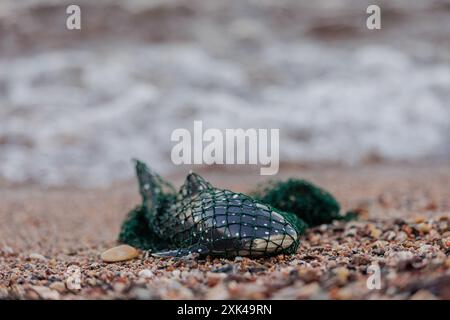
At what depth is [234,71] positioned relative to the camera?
970 cm

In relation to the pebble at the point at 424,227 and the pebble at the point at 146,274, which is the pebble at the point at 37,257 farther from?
the pebble at the point at 424,227

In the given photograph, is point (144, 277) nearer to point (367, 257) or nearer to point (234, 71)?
point (367, 257)

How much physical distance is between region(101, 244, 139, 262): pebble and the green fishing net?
0.38 ft

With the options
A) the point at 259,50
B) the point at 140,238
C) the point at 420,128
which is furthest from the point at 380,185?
the point at 259,50

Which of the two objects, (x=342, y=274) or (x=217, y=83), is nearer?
(x=342, y=274)

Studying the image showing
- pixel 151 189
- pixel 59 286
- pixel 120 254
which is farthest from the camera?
pixel 151 189

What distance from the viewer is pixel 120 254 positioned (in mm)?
3131

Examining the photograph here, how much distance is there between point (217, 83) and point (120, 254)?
6.40m

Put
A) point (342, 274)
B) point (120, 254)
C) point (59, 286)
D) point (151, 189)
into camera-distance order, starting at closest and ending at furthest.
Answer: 1. point (342, 274)
2. point (59, 286)
3. point (120, 254)
4. point (151, 189)

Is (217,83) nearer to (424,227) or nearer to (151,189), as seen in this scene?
(151,189)

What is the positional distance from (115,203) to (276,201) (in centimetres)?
252

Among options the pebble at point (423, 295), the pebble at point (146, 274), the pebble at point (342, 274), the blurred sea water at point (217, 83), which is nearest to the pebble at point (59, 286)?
the pebble at point (146, 274)

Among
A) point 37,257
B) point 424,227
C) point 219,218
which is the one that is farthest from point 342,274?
point 37,257

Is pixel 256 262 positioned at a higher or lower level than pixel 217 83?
lower
